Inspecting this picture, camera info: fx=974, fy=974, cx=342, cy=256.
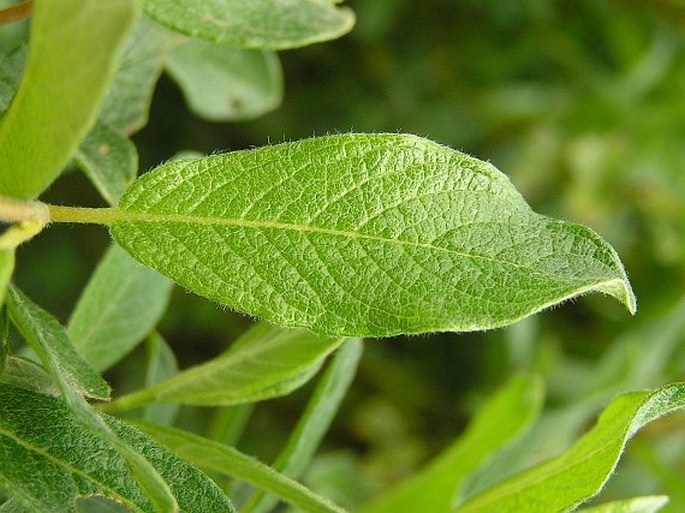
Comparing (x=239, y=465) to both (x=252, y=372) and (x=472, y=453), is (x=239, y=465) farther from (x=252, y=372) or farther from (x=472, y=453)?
(x=472, y=453)

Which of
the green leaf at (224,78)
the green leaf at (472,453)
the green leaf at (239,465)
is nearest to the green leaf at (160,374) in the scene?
the green leaf at (239,465)

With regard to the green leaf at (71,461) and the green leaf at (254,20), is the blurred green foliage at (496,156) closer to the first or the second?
the green leaf at (254,20)

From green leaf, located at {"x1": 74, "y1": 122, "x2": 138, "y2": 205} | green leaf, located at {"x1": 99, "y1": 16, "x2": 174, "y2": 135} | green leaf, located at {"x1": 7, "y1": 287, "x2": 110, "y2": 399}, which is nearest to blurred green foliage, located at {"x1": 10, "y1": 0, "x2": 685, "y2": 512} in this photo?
green leaf, located at {"x1": 99, "y1": 16, "x2": 174, "y2": 135}

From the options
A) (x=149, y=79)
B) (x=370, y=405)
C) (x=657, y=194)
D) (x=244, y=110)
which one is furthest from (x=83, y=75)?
(x=657, y=194)

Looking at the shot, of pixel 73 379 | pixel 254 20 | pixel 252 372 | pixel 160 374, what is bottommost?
pixel 160 374

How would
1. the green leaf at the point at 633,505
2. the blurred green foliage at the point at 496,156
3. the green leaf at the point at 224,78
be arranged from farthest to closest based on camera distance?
the blurred green foliage at the point at 496,156
the green leaf at the point at 224,78
the green leaf at the point at 633,505

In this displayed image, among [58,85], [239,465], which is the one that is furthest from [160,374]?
[58,85]

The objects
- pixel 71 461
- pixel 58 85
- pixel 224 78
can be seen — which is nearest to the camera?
pixel 58 85
